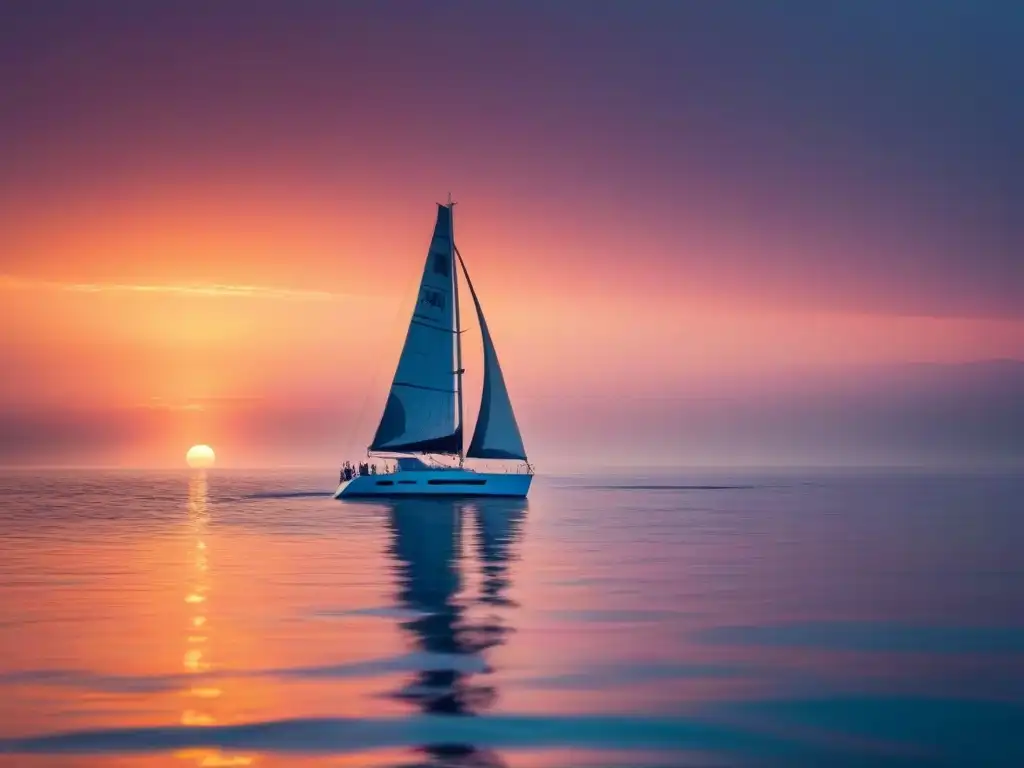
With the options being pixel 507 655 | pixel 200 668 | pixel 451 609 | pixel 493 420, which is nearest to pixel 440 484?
pixel 493 420

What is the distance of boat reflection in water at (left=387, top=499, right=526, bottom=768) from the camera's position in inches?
972

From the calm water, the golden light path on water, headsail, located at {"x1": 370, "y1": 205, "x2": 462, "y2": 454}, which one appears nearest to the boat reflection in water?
the calm water

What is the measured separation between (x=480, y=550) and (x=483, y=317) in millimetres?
44104

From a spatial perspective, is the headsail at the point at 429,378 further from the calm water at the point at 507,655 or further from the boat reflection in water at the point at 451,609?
the calm water at the point at 507,655

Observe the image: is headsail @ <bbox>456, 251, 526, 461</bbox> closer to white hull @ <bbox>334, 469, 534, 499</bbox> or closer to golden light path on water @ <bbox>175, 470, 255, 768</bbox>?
white hull @ <bbox>334, 469, 534, 499</bbox>

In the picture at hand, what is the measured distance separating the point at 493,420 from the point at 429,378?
21.0 feet

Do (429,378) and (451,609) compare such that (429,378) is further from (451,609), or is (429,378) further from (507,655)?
(507,655)

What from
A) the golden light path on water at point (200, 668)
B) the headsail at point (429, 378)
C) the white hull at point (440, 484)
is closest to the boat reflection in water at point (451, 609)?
the golden light path on water at point (200, 668)

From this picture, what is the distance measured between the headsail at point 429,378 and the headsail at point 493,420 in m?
2.15

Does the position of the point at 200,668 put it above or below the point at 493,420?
below

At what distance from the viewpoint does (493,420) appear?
4112 inches

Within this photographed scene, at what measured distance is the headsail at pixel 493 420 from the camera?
342ft

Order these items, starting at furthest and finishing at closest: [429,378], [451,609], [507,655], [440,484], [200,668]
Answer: [429,378] < [440,484] < [451,609] < [507,655] < [200,668]

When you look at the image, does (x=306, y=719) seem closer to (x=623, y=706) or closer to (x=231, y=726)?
(x=231, y=726)
